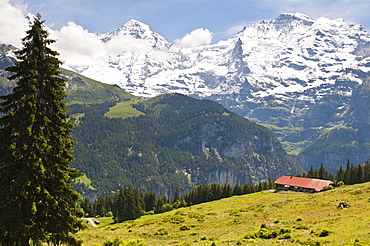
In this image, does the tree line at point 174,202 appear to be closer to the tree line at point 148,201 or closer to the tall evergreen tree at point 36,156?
the tree line at point 148,201

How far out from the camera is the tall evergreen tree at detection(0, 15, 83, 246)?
2653 centimetres

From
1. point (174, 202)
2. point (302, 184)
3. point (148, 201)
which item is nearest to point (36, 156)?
point (302, 184)

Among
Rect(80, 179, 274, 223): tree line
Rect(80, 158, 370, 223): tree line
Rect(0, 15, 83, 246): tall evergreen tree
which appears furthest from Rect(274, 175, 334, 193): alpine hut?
Rect(0, 15, 83, 246): tall evergreen tree

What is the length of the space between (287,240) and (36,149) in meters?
25.2

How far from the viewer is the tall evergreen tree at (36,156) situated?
26.5 m

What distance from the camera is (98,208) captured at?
17638 cm

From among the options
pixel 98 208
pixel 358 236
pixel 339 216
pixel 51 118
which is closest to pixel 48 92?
pixel 51 118

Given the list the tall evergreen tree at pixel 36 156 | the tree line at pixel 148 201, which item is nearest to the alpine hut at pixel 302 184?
the tree line at pixel 148 201

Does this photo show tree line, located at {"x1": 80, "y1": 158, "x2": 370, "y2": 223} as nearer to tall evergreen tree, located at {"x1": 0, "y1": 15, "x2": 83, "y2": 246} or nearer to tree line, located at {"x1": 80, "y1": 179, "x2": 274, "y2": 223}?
tree line, located at {"x1": 80, "y1": 179, "x2": 274, "y2": 223}

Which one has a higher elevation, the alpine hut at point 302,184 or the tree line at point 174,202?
the alpine hut at point 302,184

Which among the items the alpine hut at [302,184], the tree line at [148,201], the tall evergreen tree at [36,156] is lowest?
the tree line at [148,201]

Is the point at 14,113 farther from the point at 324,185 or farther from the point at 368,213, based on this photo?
the point at 324,185

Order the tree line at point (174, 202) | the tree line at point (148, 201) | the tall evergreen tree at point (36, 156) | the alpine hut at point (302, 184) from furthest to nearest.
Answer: the tree line at point (174, 202)
the tree line at point (148, 201)
the alpine hut at point (302, 184)
the tall evergreen tree at point (36, 156)

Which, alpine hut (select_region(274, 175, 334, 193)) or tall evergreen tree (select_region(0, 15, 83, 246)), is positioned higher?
tall evergreen tree (select_region(0, 15, 83, 246))
